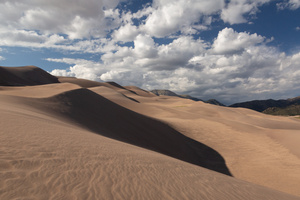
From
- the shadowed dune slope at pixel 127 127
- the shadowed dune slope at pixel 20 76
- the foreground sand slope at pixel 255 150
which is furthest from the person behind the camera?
the shadowed dune slope at pixel 20 76

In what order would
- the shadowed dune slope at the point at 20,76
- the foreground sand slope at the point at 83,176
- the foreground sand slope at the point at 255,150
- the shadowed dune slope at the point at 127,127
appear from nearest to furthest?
the foreground sand slope at the point at 83,176 < the foreground sand slope at the point at 255,150 < the shadowed dune slope at the point at 127,127 < the shadowed dune slope at the point at 20,76

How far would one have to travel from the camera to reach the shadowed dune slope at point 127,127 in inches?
551

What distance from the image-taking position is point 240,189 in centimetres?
537

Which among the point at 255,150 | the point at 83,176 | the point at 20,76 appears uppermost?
the point at 20,76

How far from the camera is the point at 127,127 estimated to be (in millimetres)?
16766

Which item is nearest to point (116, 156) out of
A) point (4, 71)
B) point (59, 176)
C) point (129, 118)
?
point (59, 176)

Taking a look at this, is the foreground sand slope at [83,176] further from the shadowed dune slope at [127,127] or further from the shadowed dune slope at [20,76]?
the shadowed dune slope at [20,76]

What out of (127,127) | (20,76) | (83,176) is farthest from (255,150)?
(20,76)

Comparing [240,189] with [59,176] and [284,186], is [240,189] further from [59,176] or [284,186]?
[284,186]

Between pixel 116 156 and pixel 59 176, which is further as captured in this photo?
pixel 116 156

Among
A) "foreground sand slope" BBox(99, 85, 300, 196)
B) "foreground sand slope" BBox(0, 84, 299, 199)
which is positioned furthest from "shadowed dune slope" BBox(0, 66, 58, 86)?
"foreground sand slope" BBox(0, 84, 299, 199)

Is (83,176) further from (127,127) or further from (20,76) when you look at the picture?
(20,76)

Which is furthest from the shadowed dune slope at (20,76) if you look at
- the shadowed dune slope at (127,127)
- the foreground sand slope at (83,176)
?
the foreground sand slope at (83,176)

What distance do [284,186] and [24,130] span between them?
11913 millimetres
